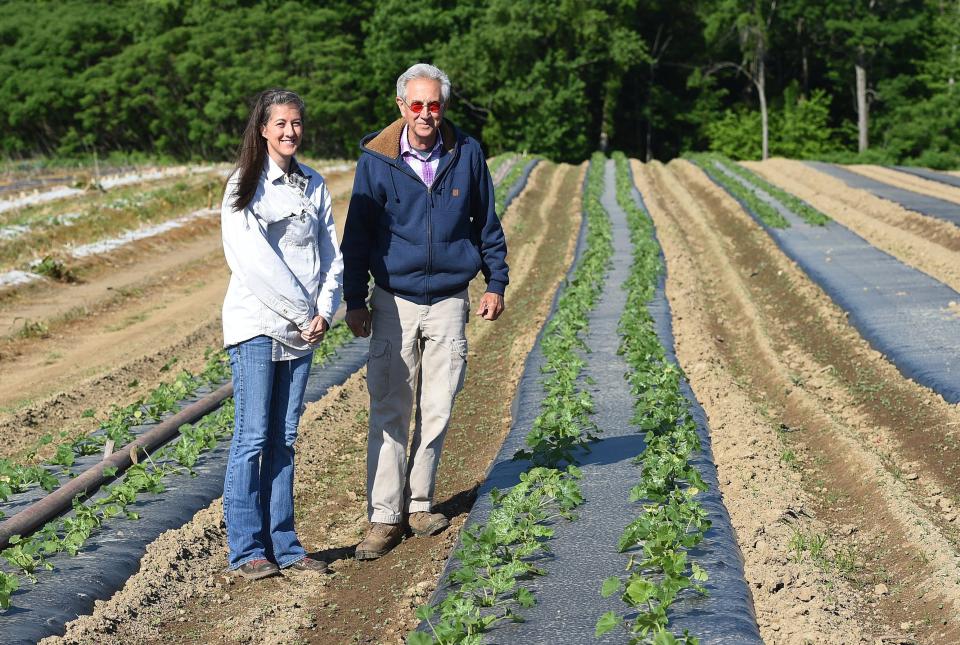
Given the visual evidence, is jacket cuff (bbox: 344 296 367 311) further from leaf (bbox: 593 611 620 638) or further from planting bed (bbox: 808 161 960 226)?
planting bed (bbox: 808 161 960 226)

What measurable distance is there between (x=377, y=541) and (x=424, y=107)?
200cm

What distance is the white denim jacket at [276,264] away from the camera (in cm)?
438

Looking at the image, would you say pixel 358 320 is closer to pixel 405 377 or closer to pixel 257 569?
pixel 405 377

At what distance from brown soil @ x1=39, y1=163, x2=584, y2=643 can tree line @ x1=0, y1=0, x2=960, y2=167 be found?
34944 millimetres

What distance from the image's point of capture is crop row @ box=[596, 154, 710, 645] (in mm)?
3607

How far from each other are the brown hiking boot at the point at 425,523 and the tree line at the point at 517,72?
37.2m

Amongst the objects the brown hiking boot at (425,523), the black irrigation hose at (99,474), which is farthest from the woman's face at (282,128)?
the black irrigation hose at (99,474)

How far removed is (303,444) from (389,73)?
41093 mm

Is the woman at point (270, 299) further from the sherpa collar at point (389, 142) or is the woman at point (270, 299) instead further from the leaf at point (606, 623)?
the leaf at point (606, 623)

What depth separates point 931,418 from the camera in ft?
23.9

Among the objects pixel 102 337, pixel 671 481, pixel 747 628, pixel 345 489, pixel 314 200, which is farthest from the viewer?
pixel 102 337

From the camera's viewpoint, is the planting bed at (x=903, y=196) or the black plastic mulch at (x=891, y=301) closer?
the black plastic mulch at (x=891, y=301)

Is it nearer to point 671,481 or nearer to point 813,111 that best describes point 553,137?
point 813,111

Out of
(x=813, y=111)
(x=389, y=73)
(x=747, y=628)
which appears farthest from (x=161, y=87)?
(x=747, y=628)
